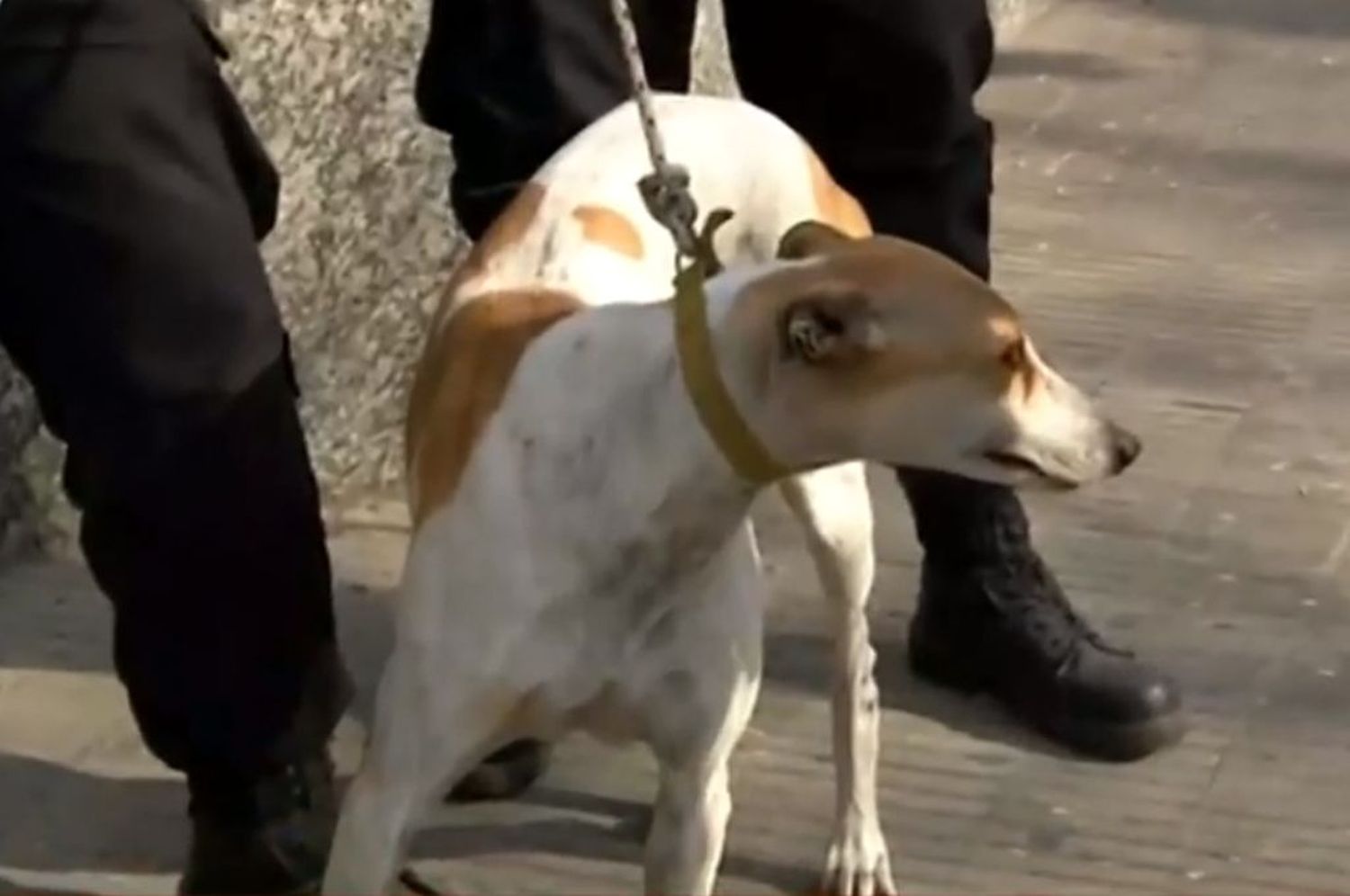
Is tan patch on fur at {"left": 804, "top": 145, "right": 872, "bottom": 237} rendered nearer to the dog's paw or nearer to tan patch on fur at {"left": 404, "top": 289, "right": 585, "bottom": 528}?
tan patch on fur at {"left": 404, "top": 289, "right": 585, "bottom": 528}

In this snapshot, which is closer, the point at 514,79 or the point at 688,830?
the point at 688,830

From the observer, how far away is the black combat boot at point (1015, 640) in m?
3.71

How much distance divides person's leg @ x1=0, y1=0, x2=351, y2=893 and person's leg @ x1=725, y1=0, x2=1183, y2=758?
0.73 metres

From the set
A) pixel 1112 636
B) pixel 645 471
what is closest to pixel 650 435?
pixel 645 471

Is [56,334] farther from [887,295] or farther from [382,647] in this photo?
[382,647]

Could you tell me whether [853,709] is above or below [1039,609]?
above

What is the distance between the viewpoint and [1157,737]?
12.2 ft

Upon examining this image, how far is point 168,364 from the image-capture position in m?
2.89

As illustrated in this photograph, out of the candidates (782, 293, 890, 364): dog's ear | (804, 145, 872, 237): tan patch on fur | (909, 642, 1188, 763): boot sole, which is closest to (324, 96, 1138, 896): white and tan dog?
(782, 293, 890, 364): dog's ear

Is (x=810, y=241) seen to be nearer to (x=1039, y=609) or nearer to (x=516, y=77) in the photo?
(x=516, y=77)

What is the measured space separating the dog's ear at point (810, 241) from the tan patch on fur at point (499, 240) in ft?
1.30

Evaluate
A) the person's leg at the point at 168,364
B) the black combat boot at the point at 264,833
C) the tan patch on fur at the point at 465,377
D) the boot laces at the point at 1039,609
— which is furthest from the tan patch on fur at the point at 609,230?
the boot laces at the point at 1039,609

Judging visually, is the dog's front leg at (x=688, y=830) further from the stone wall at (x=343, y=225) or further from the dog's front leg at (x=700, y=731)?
the stone wall at (x=343, y=225)

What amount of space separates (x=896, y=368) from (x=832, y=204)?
28.2 inches
